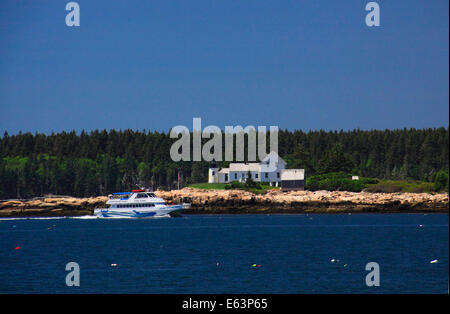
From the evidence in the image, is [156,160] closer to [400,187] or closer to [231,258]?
[400,187]

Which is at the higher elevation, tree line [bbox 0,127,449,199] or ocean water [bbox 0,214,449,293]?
tree line [bbox 0,127,449,199]

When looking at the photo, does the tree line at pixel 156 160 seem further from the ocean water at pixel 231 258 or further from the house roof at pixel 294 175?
the ocean water at pixel 231 258

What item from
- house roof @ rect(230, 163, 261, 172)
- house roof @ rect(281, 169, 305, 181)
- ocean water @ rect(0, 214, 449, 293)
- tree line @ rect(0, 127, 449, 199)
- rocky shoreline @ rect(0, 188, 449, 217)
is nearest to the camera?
ocean water @ rect(0, 214, 449, 293)

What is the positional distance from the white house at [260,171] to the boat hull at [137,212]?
45158mm

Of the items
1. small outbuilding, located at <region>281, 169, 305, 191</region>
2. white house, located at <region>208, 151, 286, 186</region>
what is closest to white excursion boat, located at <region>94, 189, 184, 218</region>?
small outbuilding, located at <region>281, 169, 305, 191</region>

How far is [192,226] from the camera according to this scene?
90.9 metres

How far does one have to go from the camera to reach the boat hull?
103 m

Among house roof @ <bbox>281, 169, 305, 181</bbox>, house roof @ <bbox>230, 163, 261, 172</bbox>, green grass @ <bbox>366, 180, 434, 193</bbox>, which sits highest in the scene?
house roof @ <bbox>230, 163, 261, 172</bbox>

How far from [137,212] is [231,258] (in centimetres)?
5300

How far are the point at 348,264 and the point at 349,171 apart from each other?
3669 inches

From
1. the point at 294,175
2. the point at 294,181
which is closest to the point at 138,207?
the point at 294,181

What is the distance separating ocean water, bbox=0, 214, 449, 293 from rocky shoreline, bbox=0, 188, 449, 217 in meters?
19.5

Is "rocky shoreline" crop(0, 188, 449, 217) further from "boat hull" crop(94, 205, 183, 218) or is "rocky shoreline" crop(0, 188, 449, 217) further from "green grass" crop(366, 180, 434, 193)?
"boat hull" crop(94, 205, 183, 218)

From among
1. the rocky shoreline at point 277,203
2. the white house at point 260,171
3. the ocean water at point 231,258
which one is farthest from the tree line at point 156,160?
the ocean water at point 231,258
